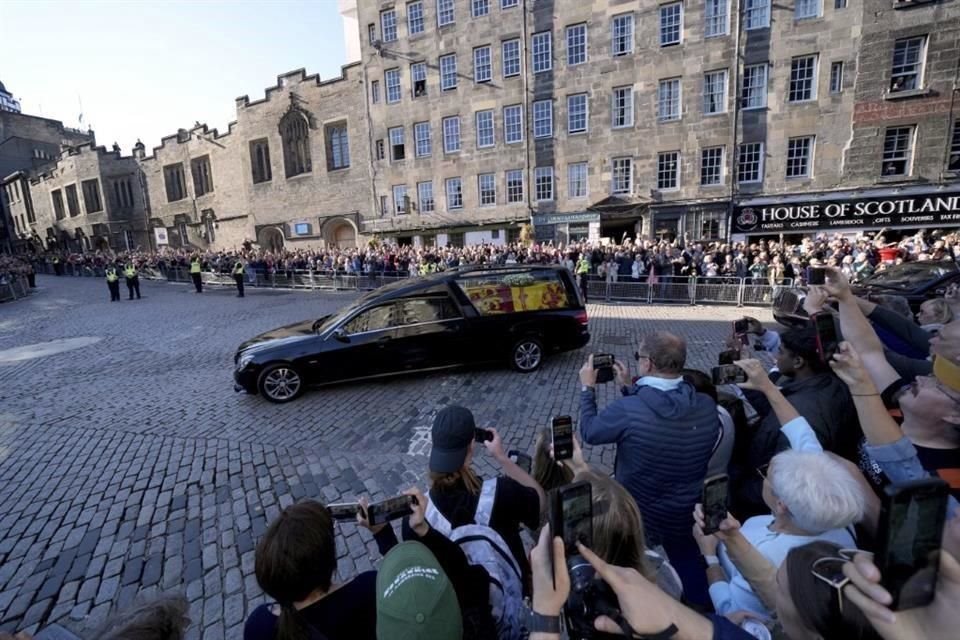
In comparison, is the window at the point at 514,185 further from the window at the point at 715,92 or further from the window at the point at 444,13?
the window at the point at 715,92

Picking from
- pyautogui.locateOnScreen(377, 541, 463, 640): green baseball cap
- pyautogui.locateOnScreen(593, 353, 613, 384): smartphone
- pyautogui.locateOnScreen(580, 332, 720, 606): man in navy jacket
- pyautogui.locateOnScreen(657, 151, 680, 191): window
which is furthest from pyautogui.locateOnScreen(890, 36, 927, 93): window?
pyautogui.locateOnScreen(377, 541, 463, 640): green baseball cap

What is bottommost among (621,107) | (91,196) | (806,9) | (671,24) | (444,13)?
(91,196)

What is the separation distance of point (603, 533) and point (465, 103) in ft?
88.5

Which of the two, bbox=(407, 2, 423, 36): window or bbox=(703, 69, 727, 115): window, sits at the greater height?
bbox=(407, 2, 423, 36): window

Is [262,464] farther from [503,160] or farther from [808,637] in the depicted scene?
[503,160]

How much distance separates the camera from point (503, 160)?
24938mm

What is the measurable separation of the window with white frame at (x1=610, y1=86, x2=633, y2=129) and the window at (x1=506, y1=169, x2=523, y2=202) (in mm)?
5239

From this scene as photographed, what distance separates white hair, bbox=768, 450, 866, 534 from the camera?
4.98 ft

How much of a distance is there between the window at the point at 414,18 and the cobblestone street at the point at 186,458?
22705 mm

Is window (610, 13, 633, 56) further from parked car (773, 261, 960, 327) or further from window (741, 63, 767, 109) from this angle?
parked car (773, 261, 960, 327)

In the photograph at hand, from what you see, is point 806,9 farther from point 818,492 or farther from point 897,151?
point 818,492

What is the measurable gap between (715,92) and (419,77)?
15610 mm

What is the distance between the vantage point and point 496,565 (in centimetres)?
180

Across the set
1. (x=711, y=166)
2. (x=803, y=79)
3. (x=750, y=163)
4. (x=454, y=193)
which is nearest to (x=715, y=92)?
(x=711, y=166)
